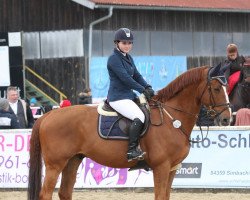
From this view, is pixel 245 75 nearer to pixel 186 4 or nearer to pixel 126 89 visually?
pixel 126 89

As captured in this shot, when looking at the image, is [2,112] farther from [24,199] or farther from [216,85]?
[216,85]

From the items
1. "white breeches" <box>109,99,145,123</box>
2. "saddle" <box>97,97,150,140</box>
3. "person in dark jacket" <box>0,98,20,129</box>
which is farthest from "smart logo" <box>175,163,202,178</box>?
"white breeches" <box>109,99,145,123</box>

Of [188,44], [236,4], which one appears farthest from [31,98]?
[236,4]

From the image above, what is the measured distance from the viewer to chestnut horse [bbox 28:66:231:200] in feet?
34.9

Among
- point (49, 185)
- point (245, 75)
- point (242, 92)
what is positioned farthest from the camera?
point (242, 92)

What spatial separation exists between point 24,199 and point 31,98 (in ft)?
50.6

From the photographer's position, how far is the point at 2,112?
51.6ft

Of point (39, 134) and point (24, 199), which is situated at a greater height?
point (39, 134)

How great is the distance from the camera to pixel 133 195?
14469 millimetres

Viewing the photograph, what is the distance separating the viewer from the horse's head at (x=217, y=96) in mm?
10547

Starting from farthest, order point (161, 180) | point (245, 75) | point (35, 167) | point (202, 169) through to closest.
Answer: point (202, 169) → point (245, 75) → point (35, 167) → point (161, 180)

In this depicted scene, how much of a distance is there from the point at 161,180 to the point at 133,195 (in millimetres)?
4006

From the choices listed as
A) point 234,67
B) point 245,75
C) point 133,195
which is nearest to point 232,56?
point 234,67

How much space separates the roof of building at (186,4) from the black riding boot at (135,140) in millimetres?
17164
